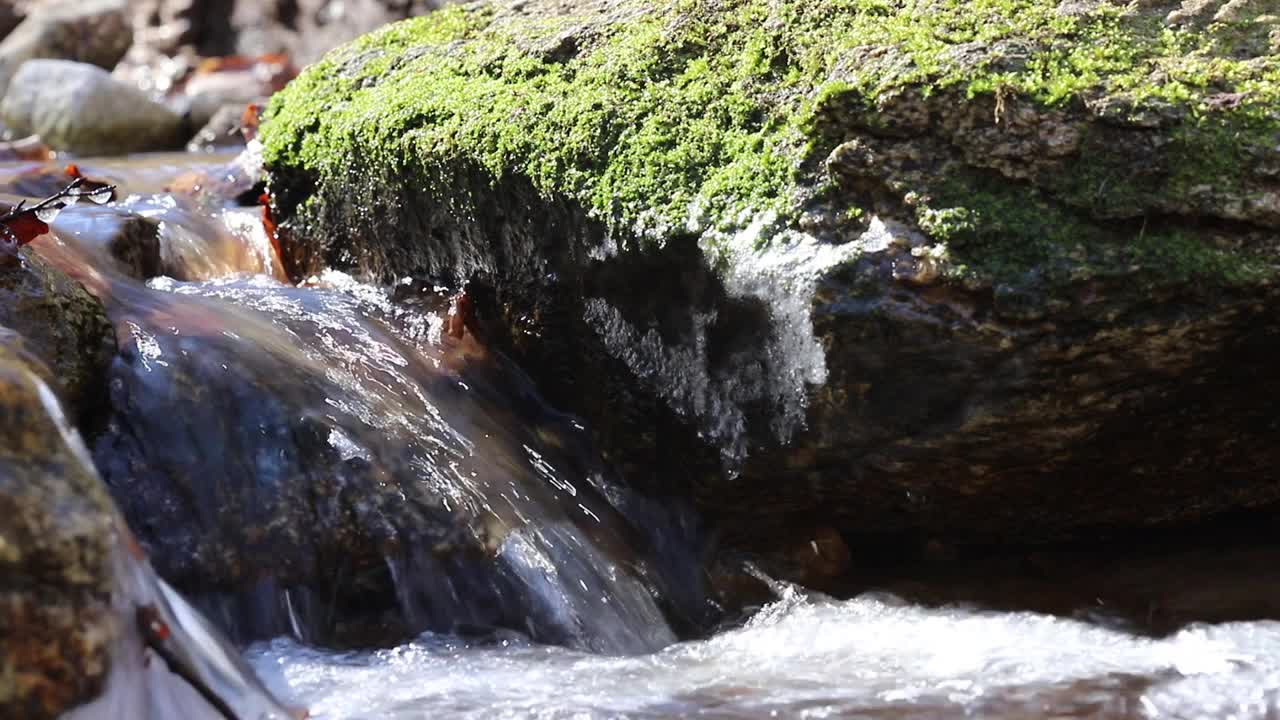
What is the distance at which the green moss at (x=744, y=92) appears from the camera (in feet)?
10.1

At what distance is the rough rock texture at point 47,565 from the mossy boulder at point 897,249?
170 cm

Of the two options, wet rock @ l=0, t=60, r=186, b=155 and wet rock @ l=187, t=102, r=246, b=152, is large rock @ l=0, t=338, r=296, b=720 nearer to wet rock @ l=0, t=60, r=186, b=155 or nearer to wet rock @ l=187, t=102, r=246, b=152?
wet rock @ l=187, t=102, r=246, b=152

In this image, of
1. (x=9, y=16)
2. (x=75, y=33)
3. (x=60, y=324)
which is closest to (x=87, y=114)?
(x=75, y=33)

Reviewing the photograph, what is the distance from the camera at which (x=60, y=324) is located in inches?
128

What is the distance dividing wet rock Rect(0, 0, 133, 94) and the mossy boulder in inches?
469

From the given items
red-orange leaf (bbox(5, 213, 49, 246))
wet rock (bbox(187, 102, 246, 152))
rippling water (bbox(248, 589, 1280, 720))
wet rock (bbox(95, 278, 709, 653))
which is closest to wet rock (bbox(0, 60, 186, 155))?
wet rock (bbox(187, 102, 246, 152))

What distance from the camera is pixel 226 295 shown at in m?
4.42

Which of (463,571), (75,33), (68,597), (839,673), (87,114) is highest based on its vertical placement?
(75,33)

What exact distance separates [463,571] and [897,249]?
4.48ft

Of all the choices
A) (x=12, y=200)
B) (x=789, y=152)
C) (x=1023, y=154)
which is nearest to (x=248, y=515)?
(x=789, y=152)

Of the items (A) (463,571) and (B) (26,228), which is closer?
(B) (26,228)

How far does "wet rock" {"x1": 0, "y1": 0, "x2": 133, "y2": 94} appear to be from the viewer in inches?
559

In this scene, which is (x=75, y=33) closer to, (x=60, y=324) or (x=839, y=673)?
(x=60, y=324)

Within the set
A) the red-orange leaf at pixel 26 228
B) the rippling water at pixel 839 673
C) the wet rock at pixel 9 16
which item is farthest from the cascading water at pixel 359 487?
the wet rock at pixel 9 16
